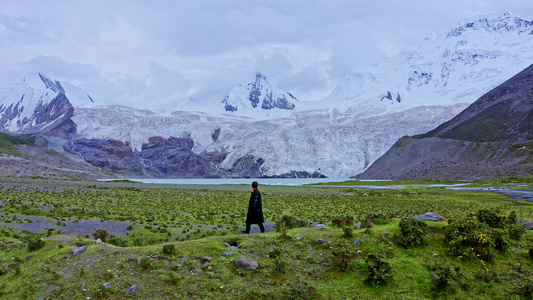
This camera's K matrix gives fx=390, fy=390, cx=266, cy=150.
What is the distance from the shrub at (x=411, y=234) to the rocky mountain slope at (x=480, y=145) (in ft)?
315

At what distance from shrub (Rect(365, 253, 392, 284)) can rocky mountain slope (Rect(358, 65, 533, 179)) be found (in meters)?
98.5

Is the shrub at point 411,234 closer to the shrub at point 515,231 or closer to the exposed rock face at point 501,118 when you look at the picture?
the shrub at point 515,231

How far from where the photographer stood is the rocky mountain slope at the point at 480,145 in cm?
10494

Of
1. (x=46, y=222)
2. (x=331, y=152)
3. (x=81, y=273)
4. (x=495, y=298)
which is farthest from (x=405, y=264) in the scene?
(x=331, y=152)

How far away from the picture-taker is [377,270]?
12422mm

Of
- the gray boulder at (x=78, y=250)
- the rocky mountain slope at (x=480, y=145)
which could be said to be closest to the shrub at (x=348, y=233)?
the gray boulder at (x=78, y=250)

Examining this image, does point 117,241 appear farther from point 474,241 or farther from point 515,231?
point 515,231

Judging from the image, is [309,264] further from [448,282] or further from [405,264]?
[448,282]

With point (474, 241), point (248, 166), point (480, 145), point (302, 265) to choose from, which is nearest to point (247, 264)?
point (302, 265)

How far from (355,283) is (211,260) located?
5.01 metres

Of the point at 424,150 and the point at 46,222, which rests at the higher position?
the point at 424,150

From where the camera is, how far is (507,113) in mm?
134125

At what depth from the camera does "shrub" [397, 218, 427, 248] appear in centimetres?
1395

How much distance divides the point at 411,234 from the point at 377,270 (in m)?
2.44
